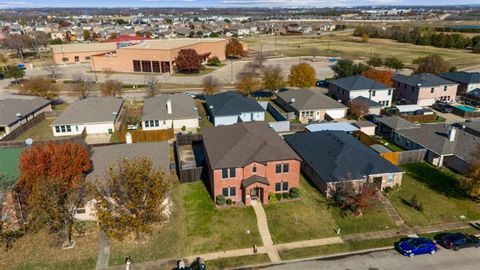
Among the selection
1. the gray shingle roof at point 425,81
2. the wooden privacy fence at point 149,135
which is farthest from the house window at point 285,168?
the gray shingle roof at point 425,81

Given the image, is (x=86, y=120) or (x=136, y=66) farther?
(x=136, y=66)

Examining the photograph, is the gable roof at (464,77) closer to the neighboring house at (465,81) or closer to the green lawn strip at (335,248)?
the neighboring house at (465,81)

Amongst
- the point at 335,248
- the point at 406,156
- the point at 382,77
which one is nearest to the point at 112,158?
the point at 335,248

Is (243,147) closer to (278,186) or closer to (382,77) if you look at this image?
(278,186)

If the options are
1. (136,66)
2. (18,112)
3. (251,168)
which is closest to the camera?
(251,168)

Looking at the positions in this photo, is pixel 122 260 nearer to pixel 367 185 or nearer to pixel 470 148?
pixel 367 185

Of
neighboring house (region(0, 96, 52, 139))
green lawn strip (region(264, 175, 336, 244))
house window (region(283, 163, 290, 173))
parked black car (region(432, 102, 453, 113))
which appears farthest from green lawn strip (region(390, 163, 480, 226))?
neighboring house (region(0, 96, 52, 139))
